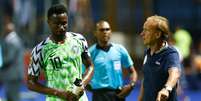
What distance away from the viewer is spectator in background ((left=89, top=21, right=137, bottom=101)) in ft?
33.4

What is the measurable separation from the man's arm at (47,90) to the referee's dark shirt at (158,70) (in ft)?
2.54

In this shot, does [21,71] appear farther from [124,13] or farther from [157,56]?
[124,13]

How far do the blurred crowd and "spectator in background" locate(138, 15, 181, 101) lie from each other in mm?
14266

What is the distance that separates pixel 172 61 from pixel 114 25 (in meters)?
17.3

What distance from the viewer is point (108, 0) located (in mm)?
25141

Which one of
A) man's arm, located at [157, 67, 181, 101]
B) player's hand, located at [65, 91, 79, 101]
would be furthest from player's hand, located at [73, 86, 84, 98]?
man's arm, located at [157, 67, 181, 101]

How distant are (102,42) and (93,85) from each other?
2.11 feet

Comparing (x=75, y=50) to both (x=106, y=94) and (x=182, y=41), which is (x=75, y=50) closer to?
(x=106, y=94)

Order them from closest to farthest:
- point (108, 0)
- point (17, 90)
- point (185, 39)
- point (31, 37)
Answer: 1. point (17, 90)
2. point (185, 39)
3. point (31, 37)
4. point (108, 0)

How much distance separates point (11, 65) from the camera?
15.2 meters

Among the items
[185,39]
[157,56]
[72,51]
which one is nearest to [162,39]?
[157,56]

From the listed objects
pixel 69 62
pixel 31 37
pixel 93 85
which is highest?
pixel 69 62

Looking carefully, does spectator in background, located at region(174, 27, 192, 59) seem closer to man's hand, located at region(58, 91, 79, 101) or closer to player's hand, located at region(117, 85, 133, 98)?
player's hand, located at region(117, 85, 133, 98)

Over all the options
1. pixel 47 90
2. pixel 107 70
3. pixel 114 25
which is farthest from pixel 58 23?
pixel 114 25
